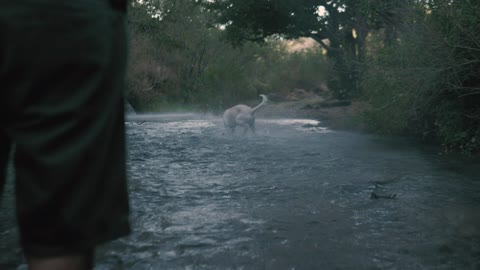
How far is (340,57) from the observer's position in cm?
1897

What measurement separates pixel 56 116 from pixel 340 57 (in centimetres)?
1893

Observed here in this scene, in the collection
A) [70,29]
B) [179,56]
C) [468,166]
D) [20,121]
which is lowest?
[468,166]

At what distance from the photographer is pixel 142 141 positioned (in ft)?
36.5

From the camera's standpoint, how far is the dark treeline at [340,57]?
6.60m

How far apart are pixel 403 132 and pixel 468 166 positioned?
4.34m

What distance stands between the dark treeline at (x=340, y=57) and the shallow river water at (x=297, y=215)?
121 centimetres

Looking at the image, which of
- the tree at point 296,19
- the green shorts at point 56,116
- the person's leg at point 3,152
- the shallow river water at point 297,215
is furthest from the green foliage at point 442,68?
the tree at point 296,19

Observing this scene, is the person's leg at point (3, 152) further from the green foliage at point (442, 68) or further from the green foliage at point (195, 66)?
the green foliage at point (195, 66)

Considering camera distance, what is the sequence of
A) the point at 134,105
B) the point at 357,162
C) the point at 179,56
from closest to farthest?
1. the point at 357,162
2. the point at 134,105
3. the point at 179,56

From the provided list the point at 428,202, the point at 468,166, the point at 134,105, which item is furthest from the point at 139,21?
the point at 428,202

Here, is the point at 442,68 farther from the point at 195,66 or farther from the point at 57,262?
the point at 195,66

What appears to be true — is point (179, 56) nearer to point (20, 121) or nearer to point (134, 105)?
point (134, 105)

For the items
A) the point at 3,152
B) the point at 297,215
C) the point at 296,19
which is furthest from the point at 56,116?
the point at 296,19

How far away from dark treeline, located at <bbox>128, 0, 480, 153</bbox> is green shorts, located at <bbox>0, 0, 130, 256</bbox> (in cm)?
553
